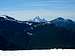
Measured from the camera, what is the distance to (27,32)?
2729mm

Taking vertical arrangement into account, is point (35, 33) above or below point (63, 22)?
below

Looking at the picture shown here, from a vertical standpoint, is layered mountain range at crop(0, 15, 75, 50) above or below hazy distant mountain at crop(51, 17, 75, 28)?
below

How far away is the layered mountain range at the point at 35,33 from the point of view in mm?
2701

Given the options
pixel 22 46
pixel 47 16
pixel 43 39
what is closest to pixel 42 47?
pixel 43 39

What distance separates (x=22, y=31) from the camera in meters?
2.74

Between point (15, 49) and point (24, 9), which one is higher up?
point (24, 9)

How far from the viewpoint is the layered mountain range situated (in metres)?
2.70

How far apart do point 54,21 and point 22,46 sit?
603 mm

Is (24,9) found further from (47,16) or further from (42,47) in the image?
(42,47)

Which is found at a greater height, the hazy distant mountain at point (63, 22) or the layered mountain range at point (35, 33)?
the hazy distant mountain at point (63, 22)

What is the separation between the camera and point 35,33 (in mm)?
2730
